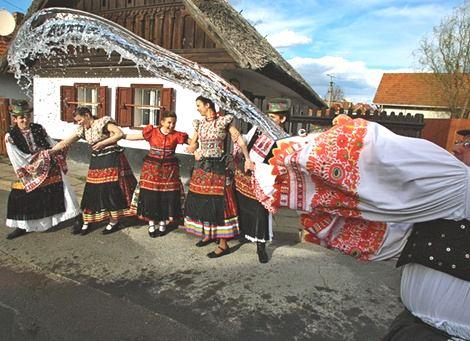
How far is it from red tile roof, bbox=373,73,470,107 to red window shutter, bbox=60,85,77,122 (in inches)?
815

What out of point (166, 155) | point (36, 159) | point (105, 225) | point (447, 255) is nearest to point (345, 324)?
point (447, 255)

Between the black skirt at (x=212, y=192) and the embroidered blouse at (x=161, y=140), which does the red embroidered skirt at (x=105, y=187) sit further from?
the black skirt at (x=212, y=192)

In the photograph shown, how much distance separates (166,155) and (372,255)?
360 centimetres

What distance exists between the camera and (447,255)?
1334 millimetres

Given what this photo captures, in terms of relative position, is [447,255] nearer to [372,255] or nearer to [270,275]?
[372,255]

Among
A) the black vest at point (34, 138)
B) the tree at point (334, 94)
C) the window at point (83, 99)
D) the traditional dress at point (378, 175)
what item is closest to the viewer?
the traditional dress at point (378, 175)

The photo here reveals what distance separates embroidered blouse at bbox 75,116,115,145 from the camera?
4.59 meters

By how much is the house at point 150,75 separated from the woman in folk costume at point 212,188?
3.36 m

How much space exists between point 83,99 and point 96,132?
22.1ft

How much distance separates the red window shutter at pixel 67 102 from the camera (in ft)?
34.4

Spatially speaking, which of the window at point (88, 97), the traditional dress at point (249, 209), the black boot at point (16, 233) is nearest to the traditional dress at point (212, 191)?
the traditional dress at point (249, 209)

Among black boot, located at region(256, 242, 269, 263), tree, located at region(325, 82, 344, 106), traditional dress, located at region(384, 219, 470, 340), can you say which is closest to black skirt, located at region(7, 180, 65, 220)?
black boot, located at region(256, 242, 269, 263)

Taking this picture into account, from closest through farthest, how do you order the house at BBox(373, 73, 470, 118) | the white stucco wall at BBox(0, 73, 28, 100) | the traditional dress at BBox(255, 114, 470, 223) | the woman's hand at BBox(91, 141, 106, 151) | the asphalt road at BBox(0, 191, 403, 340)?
the traditional dress at BBox(255, 114, 470, 223) → the asphalt road at BBox(0, 191, 403, 340) → the woman's hand at BBox(91, 141, 106, 151) → the white stucco wall at BBox(0, 73, 28, 100) → the house at BBox(373, 73, 470, 118)

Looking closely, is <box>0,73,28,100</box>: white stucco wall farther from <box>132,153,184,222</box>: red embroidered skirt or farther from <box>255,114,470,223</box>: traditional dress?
<box>255,114,470,223</box>: traditional dress
